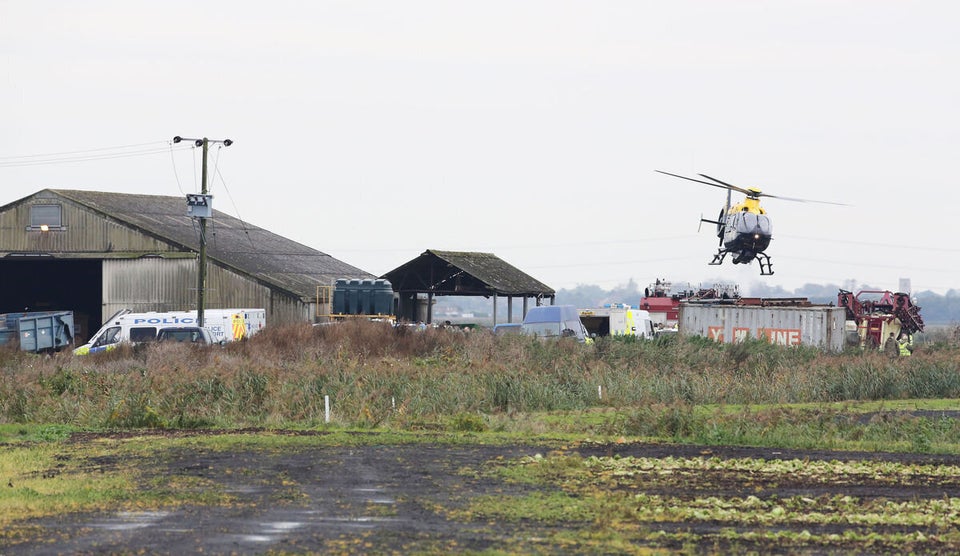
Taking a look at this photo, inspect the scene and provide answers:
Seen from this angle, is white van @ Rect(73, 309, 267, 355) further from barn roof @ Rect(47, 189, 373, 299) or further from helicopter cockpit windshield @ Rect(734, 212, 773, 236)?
helicopter cockpit windshield @ Rect(734, 212, 773, 236)

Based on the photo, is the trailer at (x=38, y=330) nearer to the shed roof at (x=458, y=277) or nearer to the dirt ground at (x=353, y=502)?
the shed roof at (x=458, y=277)

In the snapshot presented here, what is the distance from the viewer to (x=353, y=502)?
48.9 ft

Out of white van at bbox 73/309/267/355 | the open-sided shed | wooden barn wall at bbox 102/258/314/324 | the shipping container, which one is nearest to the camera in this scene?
white van at bbox 73/309/267/355

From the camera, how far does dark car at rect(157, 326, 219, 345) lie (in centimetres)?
3825

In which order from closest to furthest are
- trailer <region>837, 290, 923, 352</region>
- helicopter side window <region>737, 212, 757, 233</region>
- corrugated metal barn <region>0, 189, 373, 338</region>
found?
corrugated metal barn <region>0, 189, 373, 338</region> < trailer <region>837, 290, 923, 352</region> < helicopter side window <region>737, 212, 757, 233</region>

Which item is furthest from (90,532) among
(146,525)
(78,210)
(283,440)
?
(78,210)

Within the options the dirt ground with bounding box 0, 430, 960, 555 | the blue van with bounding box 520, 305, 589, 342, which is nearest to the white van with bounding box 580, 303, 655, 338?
the blue van with bounding box 520, 305, 589, 342

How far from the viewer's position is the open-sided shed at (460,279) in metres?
57.8

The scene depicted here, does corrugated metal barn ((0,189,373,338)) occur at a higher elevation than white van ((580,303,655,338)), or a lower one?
higher

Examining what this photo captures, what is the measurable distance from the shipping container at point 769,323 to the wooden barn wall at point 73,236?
24.7 metres

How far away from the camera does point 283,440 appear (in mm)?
21453

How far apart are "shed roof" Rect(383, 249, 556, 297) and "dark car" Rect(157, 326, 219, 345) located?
781 inches

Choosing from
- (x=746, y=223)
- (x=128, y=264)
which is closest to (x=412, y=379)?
(x=128, y=264)

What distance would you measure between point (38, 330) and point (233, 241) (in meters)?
15.6
